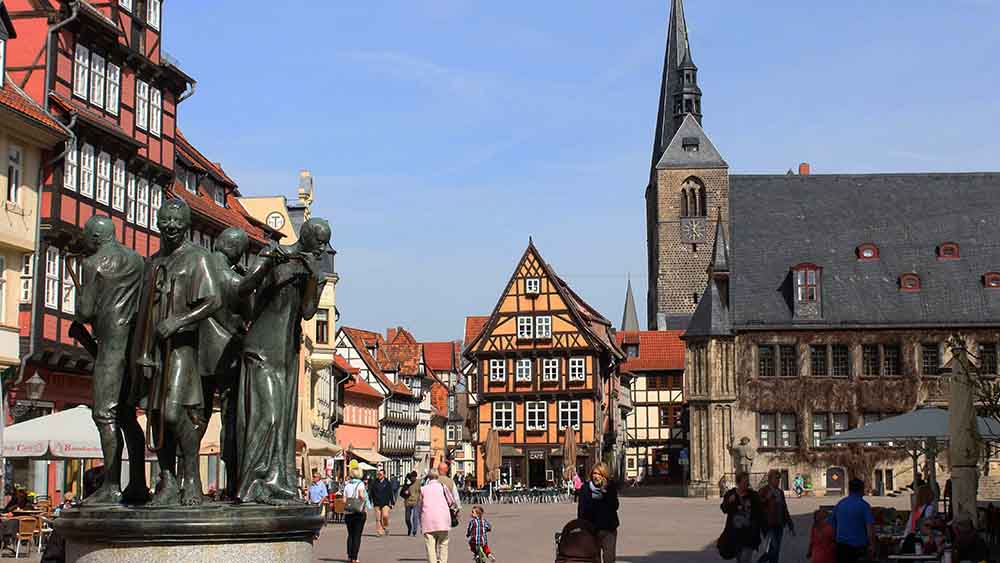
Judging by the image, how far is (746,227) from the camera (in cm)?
5834

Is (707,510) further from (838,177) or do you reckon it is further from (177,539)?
(177,539)

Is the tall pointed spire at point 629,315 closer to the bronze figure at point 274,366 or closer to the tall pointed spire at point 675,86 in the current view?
the tall pointed spire at point 675,86

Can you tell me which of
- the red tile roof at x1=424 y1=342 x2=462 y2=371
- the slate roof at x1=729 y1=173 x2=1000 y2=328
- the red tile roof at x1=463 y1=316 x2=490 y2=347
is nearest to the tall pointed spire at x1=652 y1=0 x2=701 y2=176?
the red tile roof at x1=424 y1=342 x2=462 y2=371

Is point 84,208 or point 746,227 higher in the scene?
point 746,227

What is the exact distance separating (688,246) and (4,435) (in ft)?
279

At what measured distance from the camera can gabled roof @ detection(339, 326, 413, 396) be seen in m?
78.4

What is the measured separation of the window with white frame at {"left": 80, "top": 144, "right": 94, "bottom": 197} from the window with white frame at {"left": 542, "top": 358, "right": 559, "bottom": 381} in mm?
37465

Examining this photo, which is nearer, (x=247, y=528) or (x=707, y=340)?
(x=247, y=528)

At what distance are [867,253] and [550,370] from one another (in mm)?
16576

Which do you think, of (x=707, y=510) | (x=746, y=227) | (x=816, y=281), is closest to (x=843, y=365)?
(x=816, y=281)

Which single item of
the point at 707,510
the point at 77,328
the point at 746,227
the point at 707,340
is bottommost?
the point at 707,510

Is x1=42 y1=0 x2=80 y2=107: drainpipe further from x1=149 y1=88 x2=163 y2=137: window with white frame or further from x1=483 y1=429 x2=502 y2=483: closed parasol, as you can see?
x1=483 y1=429 x2=502 y2=483: closed parasol

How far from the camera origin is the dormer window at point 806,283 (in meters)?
55.2

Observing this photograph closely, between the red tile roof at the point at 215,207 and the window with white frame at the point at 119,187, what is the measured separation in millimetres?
3420
